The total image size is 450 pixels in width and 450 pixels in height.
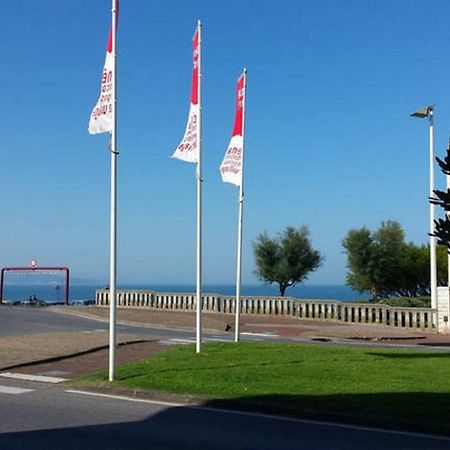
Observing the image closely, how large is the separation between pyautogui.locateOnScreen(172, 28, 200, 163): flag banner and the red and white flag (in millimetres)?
3131

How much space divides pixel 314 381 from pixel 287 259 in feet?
113

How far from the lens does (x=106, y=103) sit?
13516 millimetres

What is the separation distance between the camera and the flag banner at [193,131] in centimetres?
1652

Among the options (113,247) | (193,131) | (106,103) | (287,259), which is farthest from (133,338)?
(287,259)

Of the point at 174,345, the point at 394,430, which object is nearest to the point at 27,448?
the point at 394,430

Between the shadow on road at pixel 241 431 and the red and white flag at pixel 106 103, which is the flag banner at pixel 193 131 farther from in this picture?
the shadow on road at pixel 241 431

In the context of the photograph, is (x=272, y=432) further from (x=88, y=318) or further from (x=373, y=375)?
(x=88, y=318)

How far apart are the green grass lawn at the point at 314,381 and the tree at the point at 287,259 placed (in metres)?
29.2

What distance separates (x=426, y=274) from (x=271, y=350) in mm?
33313

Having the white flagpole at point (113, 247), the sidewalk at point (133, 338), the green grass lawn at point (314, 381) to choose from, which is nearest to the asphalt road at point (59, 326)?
the sidewalk at point (133, 338)

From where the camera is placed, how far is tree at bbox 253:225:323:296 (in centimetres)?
4688

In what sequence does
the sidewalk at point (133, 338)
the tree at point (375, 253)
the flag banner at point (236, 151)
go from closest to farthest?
the sidewalk at point (133, 338)
the flag banner at point (236, 151)
the tree at point (375, 253)

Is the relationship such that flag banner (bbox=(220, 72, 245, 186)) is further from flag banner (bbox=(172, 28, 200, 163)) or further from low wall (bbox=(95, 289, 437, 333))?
low wall (bbox=(95, 289, 437, 333))

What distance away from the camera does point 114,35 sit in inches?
533
